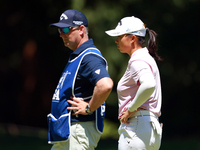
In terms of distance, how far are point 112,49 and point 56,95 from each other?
415 centimetres

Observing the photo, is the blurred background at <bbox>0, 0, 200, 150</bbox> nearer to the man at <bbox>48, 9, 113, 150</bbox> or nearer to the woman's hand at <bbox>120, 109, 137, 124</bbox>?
the man at <bbox>48, 9, 113, 150</bbox>

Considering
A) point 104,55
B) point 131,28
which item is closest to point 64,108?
point 131,28

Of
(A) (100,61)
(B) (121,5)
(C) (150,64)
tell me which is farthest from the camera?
(B) (121,5)

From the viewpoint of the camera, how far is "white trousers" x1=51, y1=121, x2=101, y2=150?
8.48ft

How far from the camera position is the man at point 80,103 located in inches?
100

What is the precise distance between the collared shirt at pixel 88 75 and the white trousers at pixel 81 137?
0.06 meters

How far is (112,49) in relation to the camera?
675 centimetres
